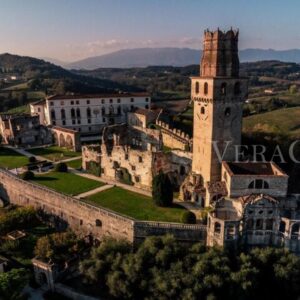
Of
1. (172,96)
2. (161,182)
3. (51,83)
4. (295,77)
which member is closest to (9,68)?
(51,83)

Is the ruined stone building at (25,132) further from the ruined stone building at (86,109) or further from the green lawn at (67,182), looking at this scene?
the green lawn at (67,182)

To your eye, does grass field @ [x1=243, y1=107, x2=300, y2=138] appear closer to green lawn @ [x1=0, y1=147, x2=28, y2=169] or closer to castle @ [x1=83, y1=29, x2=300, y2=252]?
castle @ [x1=83, y1=29, x2=300, y2=252]

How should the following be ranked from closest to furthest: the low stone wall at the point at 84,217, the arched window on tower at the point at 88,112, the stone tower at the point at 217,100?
the low stone wall at the point at 84,217, the stone tower at the point at 217,100, the arched window on tower at the point at 88,112

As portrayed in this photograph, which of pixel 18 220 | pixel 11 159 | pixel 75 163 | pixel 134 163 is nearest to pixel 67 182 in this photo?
pixel 75 163

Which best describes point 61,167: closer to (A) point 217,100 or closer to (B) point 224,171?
(B) point 224,171

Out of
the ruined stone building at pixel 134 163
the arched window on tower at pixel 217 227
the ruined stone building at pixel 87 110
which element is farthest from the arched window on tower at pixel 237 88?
the ruined stone building at pixel 87 110

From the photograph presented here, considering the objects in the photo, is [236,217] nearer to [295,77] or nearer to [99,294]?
[99,294]

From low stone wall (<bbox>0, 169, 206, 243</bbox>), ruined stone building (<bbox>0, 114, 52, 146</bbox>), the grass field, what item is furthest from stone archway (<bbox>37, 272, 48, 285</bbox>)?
the grass field
